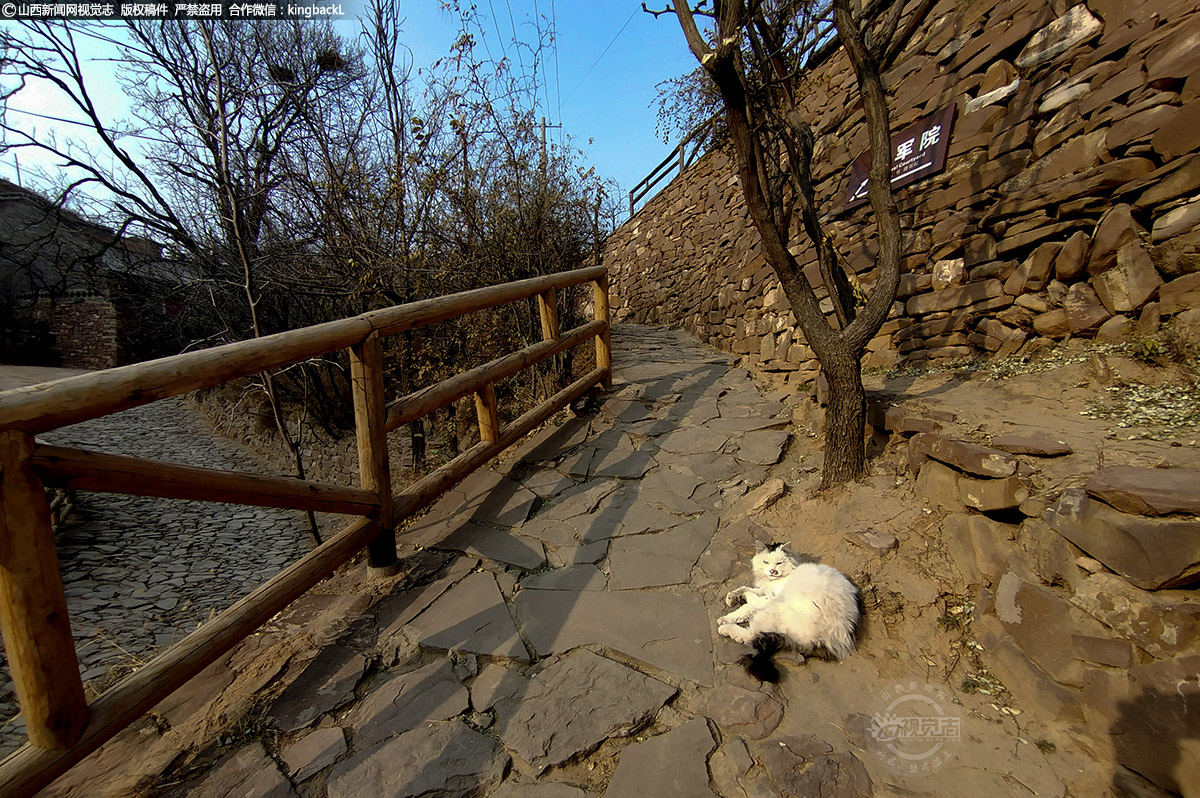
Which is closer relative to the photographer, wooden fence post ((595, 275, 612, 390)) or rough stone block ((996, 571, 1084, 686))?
rough stone block ((996, 571, 1084, 686))

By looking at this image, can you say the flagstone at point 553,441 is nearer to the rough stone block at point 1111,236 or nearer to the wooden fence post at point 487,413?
the wooden fence post at point 487,413

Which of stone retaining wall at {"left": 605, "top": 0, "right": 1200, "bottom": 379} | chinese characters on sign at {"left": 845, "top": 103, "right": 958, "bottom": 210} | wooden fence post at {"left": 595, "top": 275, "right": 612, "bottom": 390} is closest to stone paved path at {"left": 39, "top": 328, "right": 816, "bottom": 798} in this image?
wooden fence post at {"left": 595, "top": 275, "right": 612, "bottom": 390}

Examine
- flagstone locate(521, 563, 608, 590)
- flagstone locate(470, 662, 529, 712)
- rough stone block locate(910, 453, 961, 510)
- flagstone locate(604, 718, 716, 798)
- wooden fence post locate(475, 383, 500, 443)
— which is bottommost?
flagstone locate(604, 718, 716, 798)

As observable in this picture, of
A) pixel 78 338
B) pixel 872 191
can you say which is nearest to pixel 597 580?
pixel 872 191

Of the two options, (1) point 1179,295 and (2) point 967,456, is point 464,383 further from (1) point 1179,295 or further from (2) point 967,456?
(1) point 1179,295

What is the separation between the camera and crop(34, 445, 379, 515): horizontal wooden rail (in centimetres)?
130

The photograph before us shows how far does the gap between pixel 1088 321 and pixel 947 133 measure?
7.15 ft

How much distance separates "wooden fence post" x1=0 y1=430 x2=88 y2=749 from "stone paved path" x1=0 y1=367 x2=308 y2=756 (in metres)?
3.52

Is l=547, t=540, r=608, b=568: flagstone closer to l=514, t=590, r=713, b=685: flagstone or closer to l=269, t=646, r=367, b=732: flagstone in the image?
l=514, t=590, r=713, b=685: flagstone

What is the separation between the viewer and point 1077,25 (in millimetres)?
3650

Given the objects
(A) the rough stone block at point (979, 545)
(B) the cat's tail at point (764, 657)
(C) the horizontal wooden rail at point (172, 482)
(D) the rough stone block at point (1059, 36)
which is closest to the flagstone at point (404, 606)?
(C) the horizontal wooden rail at point (172, 482)

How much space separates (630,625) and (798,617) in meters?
0.66

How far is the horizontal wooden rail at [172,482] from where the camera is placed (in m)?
1.30

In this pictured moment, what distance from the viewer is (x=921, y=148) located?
4551mm
